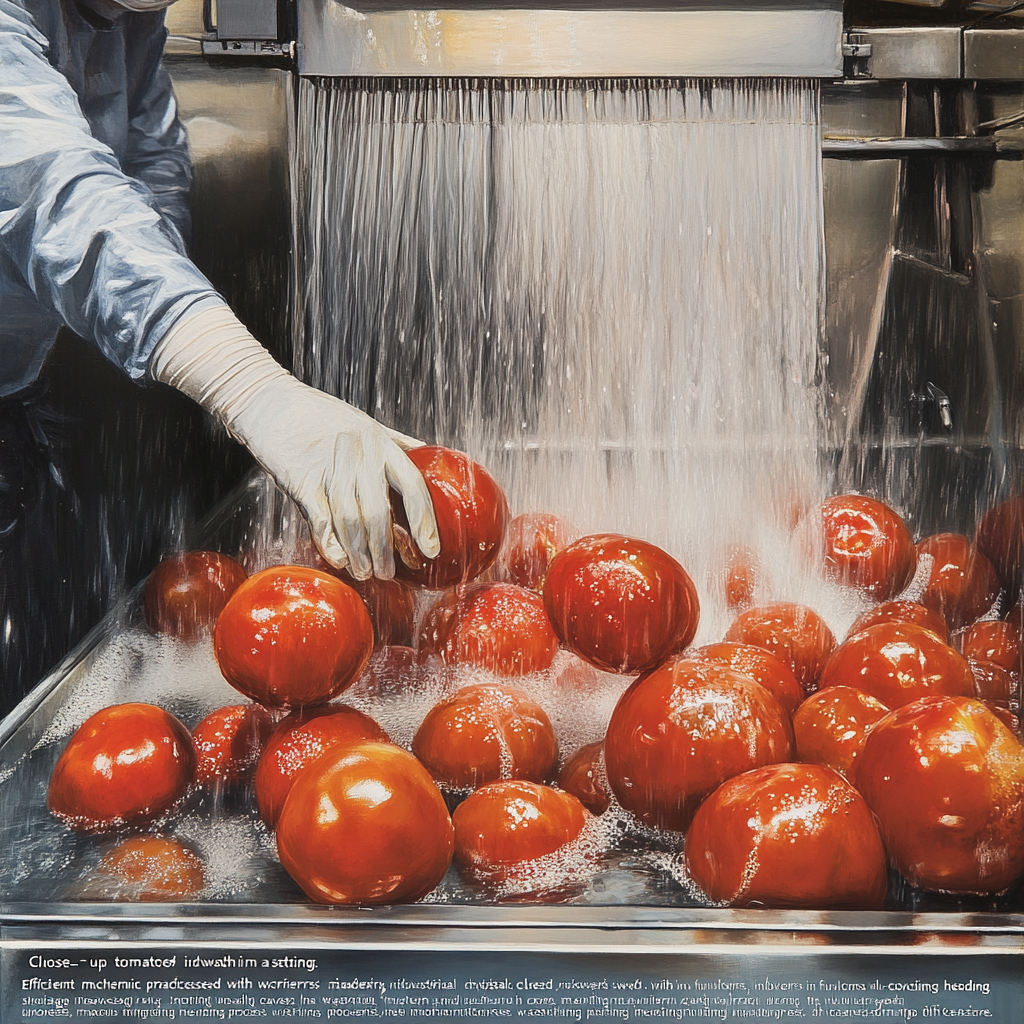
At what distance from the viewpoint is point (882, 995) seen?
688mm

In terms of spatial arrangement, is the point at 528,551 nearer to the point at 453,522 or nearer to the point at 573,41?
the point at 453,522

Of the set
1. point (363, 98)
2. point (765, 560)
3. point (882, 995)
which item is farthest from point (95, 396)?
point (882, 995)

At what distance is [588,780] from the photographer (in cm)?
77

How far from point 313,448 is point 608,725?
0.36 metres

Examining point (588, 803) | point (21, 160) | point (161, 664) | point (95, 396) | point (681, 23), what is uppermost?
point (681, 23)

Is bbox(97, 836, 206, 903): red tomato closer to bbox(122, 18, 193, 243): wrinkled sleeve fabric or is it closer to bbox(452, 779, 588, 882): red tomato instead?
bbox(452, 779, 588, 882): red tomato

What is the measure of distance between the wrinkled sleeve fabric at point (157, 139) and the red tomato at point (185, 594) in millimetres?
309

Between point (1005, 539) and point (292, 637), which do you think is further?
point (1005, 539)

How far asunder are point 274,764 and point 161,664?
0.17 metres

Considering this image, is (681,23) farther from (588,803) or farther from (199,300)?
(588,803)

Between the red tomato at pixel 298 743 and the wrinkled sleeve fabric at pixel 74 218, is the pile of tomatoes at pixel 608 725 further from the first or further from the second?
the wrinkled sleeve fabric at pixel 74 218

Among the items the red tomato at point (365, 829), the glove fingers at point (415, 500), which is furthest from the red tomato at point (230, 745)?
the glove fingers at point (415, 500)

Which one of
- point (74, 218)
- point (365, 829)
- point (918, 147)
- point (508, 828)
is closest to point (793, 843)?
point (508, 828)

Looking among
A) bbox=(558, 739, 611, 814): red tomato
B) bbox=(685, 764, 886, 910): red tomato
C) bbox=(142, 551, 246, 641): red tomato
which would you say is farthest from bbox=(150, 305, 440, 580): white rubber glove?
bbox=(685, 764, 886, 910): red tomato
